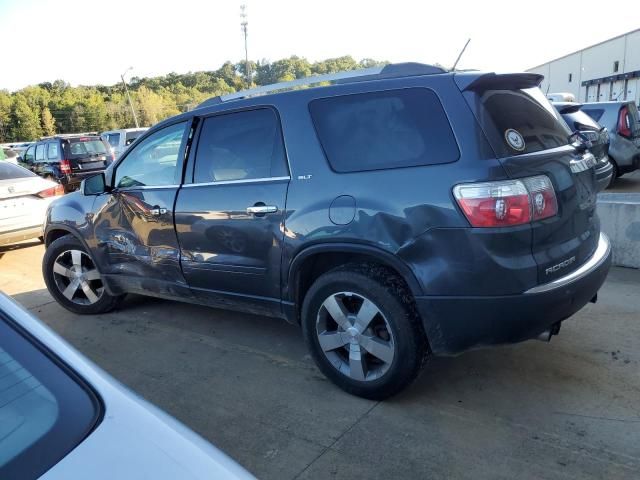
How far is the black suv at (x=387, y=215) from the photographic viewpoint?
2715 millimetres

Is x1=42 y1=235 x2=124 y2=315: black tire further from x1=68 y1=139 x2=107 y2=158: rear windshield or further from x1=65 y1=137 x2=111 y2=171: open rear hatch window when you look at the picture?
x1=68 y1=139 x2=107 y2=158: rear windshield

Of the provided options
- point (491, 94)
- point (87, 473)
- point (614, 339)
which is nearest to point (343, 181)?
point (491, 94)

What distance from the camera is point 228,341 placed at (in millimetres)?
4262

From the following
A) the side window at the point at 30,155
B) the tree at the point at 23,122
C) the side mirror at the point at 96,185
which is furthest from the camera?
the tree at the point at 23,122

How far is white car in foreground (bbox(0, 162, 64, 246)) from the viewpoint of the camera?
7.21 m

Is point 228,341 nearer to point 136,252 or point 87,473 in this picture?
point 136,252

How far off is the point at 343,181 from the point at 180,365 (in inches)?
75.0

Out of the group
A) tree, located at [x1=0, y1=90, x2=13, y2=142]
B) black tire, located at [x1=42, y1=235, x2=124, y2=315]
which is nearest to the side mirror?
black tire, located at [x1=42, y1=235, x2=124, y2=315]

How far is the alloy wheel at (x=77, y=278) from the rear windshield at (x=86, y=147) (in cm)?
982

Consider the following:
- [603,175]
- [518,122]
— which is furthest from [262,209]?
[603,175]

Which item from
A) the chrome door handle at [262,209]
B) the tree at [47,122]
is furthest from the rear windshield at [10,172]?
the tree at [47,122]

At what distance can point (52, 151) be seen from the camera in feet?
46.0

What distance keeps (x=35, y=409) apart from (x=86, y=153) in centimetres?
1396

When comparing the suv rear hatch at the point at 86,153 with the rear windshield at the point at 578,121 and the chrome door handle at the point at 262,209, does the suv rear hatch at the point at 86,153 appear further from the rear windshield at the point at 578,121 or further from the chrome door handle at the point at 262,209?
the chrome door handle at the point at 262,209
